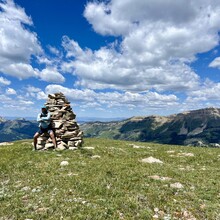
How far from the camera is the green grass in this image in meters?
11.4

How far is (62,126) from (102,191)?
57.7 ft

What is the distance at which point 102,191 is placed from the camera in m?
14.0

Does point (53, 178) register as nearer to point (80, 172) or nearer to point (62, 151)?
point (80, 172)

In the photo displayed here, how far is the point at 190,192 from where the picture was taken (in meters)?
14.2

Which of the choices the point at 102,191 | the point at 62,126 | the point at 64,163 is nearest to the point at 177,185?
the point at 102,191

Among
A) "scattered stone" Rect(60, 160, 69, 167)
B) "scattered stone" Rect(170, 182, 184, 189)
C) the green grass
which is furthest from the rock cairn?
"scattered stone" Rect(170, 182, 184, 189)

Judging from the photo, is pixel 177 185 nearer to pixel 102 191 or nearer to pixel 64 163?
pixel 102 191

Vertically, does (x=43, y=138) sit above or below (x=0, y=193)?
above

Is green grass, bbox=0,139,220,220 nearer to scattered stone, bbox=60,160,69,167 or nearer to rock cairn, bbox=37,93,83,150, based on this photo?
scattered stone, bbox=60,160,69,167

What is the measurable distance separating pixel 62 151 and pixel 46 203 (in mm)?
15099

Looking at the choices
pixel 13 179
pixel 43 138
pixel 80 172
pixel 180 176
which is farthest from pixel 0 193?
pixel 43 138

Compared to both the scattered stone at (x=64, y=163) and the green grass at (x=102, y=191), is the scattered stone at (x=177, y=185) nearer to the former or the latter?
the green grass at (x=102, y=191)

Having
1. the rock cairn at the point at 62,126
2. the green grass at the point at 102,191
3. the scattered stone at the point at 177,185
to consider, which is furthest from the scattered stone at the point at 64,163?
the scattered stone at the point at 177,185

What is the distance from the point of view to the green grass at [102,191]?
11.4 m
